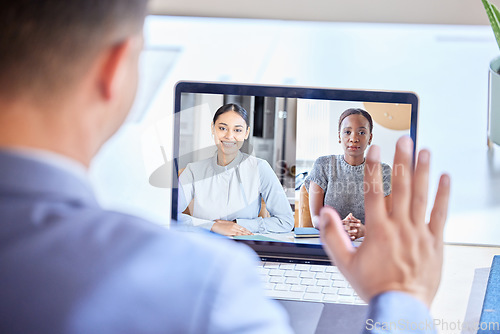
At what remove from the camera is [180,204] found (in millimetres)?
817

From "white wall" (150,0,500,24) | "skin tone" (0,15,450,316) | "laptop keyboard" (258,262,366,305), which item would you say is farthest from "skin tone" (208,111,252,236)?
"skin tone" (0,15,450,316)

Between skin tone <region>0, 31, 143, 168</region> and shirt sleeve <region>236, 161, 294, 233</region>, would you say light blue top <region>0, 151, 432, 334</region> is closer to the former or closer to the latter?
skin tone <region>0, 31, 143, 168</region>

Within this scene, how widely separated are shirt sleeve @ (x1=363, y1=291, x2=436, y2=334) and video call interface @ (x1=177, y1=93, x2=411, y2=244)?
1.33 feet

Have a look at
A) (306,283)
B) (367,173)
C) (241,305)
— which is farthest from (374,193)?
(306,283)

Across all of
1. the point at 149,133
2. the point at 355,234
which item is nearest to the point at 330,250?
the point at 355,234

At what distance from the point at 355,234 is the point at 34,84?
56cm

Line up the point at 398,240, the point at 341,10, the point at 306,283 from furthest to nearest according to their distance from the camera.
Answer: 1. the point at 341,10
2. the point at 306,283
3. the point at 398,240

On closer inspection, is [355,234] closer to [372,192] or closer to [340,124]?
[340,124]

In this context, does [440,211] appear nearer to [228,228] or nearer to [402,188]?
[402,188]

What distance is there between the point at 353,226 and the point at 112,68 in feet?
1.75

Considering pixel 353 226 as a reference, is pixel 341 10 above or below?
above

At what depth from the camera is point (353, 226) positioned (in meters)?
0.75

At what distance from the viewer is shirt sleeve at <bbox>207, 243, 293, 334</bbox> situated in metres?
0.25

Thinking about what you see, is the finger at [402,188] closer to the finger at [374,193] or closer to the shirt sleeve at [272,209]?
the finger at [374,193]
